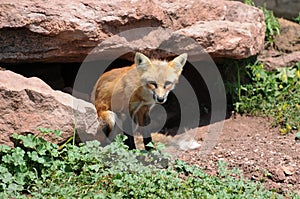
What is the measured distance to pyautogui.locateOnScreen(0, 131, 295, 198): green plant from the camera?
501 centimetres

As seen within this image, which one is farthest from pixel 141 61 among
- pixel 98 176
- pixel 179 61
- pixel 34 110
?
pixel 98 176

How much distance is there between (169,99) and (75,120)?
8.37 ft

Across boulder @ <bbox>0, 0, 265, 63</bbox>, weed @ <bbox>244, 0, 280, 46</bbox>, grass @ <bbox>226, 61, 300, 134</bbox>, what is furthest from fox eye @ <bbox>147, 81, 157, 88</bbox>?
weed @ <bbox>244, 0, 280, 46</bbox>

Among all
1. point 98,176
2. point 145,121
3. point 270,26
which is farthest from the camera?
point 270,26

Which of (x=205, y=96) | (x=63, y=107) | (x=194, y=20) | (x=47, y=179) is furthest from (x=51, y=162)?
(x=205, y=96)

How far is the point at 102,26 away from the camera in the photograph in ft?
20.4

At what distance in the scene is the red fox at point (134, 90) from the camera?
6414 mm

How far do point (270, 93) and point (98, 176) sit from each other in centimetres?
333

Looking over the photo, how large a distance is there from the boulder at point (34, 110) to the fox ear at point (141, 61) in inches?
37.3

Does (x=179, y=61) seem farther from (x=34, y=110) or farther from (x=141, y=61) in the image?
(x=34, y=110)

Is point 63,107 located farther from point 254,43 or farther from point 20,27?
point 254,43

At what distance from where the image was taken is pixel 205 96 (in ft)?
26.2

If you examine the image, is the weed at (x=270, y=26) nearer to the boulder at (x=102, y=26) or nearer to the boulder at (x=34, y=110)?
the boulder at (x=102, y=26)

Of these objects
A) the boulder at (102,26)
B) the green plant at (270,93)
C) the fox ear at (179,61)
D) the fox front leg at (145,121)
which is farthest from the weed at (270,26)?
the fox front leg at (145,121)
